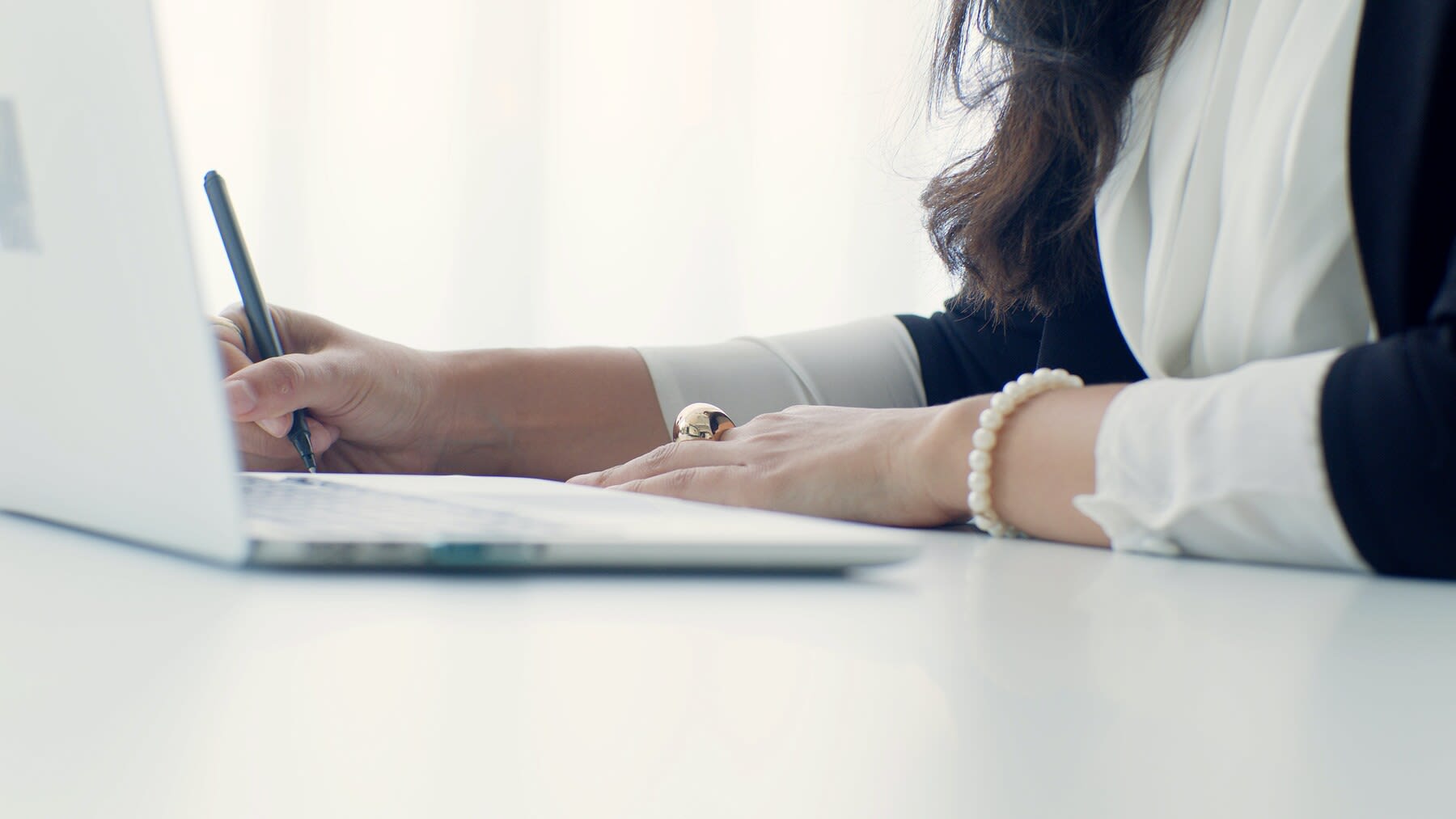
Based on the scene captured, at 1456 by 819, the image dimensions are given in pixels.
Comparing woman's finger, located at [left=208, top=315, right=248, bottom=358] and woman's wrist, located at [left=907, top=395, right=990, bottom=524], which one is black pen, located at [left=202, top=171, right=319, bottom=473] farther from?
woman's wrist, located at [left=907, top=395, right=990, bottom=524]

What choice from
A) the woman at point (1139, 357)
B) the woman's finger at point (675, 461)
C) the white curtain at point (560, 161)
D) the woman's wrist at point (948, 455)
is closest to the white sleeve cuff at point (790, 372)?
the woman at point (1139, 357)

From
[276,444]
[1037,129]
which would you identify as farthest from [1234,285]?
[276,444]

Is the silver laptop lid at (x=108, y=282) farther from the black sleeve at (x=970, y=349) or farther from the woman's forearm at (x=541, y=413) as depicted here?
the black sleeve at (x=970, y=349)

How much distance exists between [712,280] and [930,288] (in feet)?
1.56

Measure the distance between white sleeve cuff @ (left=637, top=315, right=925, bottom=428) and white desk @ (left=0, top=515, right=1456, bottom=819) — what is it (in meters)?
0.54

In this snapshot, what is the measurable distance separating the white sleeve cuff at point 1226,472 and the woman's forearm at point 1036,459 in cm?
1

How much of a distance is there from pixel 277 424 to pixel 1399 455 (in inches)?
23.7

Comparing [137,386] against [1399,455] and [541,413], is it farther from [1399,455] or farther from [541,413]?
[541,413]

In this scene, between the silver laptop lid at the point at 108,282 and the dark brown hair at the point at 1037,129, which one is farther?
the dark brown hair at the point at 1037,129

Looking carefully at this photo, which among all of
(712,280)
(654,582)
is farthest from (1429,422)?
(712,280)

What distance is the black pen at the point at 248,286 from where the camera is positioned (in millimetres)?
682

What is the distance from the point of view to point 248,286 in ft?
2.26

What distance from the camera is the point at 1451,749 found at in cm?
16

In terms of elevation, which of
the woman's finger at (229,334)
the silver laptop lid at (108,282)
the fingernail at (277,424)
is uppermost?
the silver laptop lid at (108,282)
